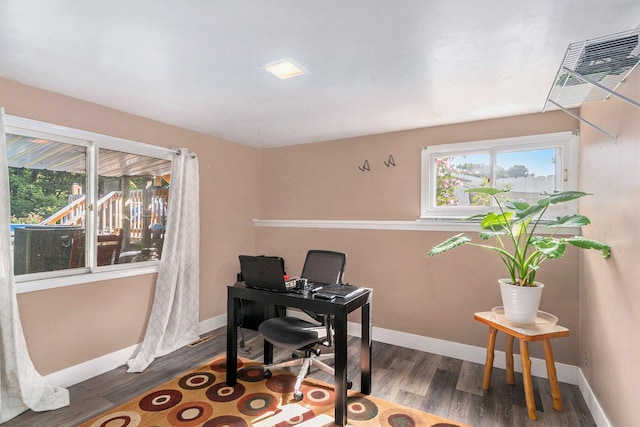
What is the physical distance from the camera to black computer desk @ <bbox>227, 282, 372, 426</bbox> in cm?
202

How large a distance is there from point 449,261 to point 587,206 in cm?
114

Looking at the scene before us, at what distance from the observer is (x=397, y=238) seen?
10.9ft

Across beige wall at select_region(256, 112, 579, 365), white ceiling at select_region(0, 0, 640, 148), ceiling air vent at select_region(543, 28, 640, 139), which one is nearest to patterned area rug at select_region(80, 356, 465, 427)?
beige wall at select_region(256, 112, 579, 365)

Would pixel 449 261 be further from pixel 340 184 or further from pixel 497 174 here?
pixel 340 184

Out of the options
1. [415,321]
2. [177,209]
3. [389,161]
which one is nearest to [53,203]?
[177,209]

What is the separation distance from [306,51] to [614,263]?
213 centimetres

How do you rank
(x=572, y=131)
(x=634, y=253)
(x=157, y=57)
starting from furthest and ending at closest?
(x=572, y=131)
(x=157, y=57)
(x=634, y=253)

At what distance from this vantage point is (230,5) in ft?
4.47

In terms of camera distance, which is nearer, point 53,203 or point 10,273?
point 10,273

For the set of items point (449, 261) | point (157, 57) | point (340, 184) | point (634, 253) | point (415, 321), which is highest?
point (157, 57)

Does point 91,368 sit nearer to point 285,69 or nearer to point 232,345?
point 232,345

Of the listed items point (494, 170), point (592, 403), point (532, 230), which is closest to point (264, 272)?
point (532, 230)

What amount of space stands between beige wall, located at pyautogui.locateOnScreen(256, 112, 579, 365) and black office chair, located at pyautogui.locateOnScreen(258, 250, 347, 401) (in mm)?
796

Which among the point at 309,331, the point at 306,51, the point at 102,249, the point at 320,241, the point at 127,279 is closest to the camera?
the point at 306,51
